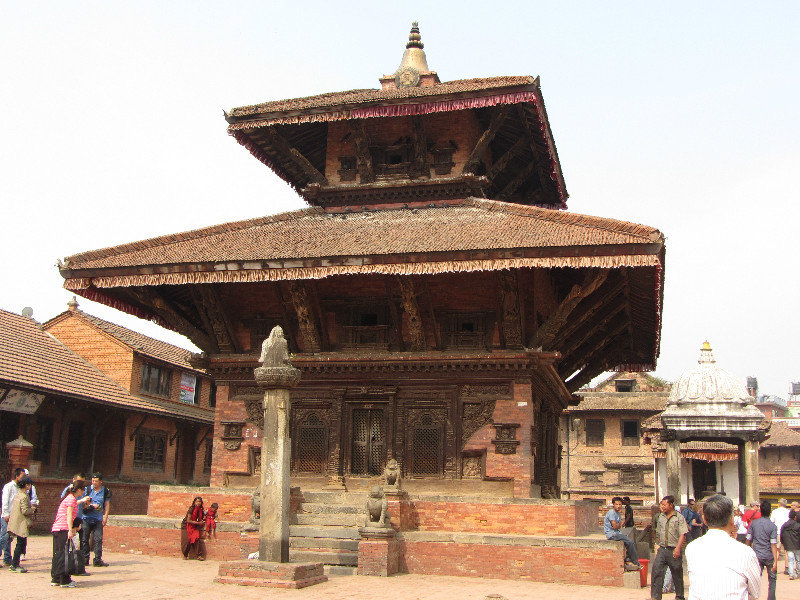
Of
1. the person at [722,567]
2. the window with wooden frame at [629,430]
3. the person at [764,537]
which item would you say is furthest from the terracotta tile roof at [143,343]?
the window with wooden frame at [629,430]

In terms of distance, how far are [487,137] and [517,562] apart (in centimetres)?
890

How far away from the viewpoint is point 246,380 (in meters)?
17.0

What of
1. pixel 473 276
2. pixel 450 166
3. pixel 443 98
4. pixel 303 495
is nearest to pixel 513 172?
pixel 450 166

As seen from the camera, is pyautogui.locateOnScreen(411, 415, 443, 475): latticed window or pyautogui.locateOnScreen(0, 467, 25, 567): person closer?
pyautogui.locateOnScreen(0, 467, 25, 567): person

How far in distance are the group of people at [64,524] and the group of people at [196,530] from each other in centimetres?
137

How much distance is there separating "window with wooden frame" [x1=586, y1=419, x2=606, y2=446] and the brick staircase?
116 ft

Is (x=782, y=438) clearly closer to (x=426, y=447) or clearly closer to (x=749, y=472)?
(x=749, y=472)

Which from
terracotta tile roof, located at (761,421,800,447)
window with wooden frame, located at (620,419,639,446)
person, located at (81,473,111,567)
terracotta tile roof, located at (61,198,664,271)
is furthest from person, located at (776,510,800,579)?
terracotta tile roof, located at (761,421,800,447)

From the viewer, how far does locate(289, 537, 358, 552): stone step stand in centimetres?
1370

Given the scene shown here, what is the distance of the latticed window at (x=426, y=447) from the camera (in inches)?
620

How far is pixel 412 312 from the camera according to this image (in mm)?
15594

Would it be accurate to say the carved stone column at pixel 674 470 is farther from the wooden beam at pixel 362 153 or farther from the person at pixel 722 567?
the person at pixel 722 567

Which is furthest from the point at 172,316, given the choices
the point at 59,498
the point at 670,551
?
the point at 670,551

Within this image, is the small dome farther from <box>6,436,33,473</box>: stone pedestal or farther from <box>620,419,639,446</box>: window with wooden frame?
<box>6,436,33,473</box>: stone pedestal
